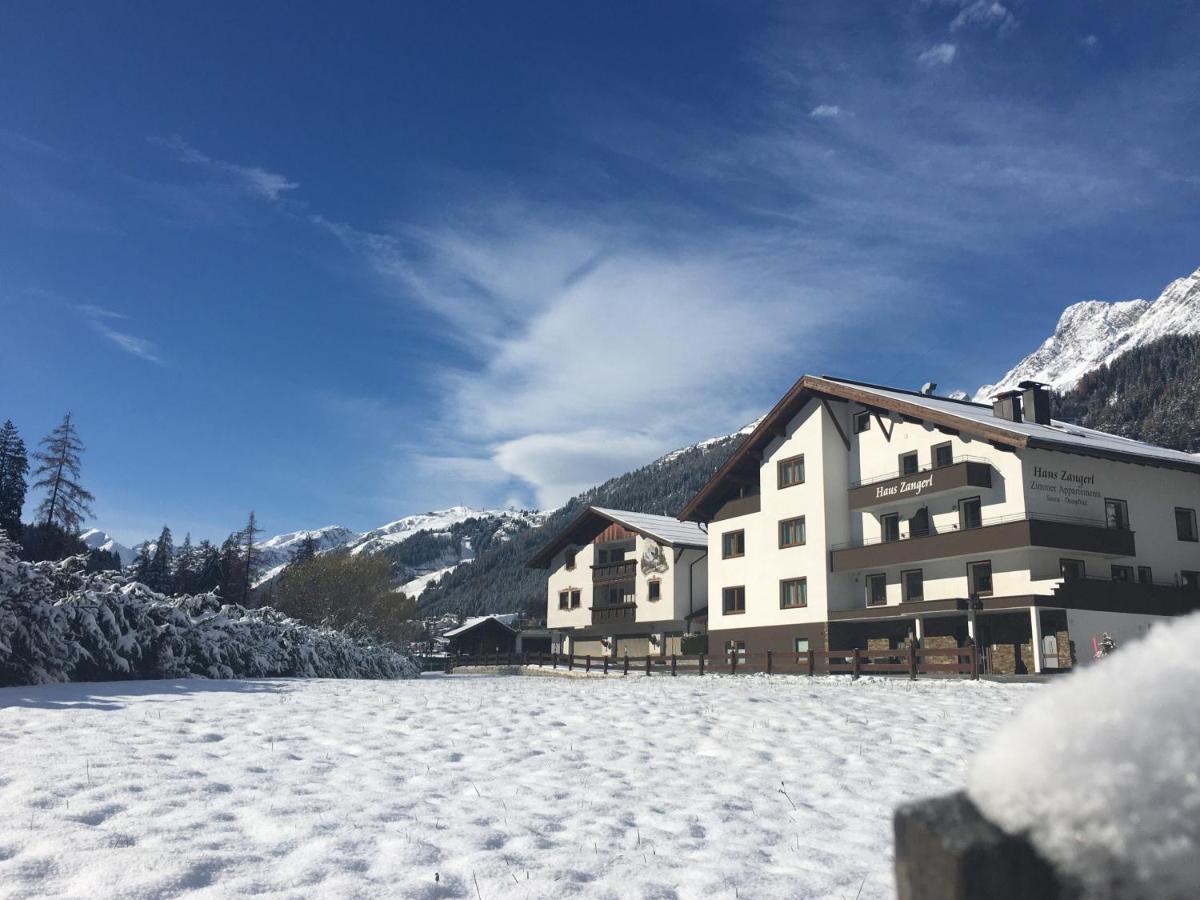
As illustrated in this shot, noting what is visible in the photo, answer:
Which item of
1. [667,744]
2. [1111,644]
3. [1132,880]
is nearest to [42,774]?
Answer: [667,744]

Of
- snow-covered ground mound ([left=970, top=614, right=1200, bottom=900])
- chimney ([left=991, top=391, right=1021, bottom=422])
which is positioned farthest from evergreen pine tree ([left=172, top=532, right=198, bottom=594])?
snow-covered ground mound ([left=970, top=614, right=1200, bottom=900])

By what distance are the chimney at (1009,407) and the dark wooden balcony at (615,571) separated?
27671 mm

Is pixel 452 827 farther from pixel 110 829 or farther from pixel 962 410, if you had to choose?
pixel 962 410

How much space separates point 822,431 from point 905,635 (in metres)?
10.6

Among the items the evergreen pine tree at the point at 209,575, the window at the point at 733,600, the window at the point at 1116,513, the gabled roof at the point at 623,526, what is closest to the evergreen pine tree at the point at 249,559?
the evergreen pine tree at the point at 209,575

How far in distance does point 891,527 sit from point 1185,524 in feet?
41.9

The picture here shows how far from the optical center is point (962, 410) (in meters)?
43.0

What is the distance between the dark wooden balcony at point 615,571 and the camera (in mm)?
63062

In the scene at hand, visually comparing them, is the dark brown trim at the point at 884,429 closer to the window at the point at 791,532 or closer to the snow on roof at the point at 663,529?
the window at the point at 791,532

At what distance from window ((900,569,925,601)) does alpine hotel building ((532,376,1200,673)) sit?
75mm

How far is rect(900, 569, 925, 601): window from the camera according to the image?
4035 cm

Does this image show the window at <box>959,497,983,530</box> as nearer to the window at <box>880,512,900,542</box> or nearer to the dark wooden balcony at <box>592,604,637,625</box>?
the window at <box>880,512,900,542</box>

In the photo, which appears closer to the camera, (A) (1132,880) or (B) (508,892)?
(A) (1132,880)

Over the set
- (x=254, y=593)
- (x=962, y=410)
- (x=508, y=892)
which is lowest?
(x=508, y=892)
